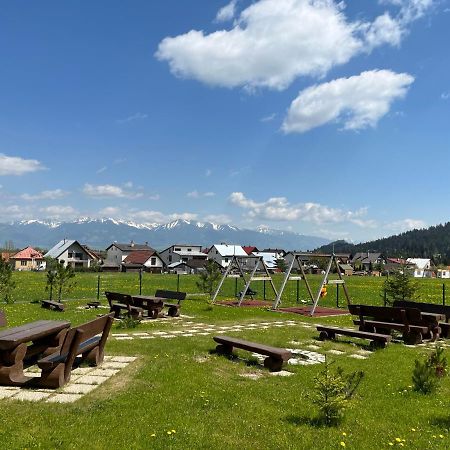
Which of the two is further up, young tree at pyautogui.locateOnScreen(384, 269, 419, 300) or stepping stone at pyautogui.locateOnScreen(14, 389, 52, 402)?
young tree at pyautogui.locateOnScreen(384, 269, 419, 300)

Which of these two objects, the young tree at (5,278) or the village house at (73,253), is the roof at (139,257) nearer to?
the village house at (73,253)

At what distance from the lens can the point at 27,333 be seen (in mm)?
7898

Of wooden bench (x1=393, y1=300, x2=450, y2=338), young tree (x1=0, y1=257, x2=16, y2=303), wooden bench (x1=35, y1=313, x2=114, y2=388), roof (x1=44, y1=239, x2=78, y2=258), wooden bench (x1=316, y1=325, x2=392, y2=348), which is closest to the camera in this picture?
wooden bench (x1=35, y1=313, x2=114, y2=388)

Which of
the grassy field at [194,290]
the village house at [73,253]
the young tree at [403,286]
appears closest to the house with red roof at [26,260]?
the village house at [73,253]

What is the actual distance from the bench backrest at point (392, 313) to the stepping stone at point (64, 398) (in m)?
9.38

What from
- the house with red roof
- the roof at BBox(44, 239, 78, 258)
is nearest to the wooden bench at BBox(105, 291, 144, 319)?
the roof at BBox(44, 239, 78, 258)

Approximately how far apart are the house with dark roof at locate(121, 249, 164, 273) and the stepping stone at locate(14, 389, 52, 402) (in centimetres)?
9003

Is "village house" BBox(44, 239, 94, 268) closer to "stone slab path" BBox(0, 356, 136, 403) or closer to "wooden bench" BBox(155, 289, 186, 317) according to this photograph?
"wooden bench" BBox(155, 289, 186, 317)

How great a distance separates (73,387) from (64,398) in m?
0.58

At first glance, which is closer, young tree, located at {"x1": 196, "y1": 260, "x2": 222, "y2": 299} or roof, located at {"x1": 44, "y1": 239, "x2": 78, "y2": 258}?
young tree, located at {"x1": 196, "y1": 260, "x2": 222, "y2": 299}

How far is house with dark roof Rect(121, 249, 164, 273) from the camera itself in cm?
9650

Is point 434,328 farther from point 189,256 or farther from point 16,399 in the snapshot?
point 189,256

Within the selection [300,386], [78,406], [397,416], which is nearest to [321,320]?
[300,386]

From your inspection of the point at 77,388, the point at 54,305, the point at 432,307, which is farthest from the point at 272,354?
the point at 54,305
